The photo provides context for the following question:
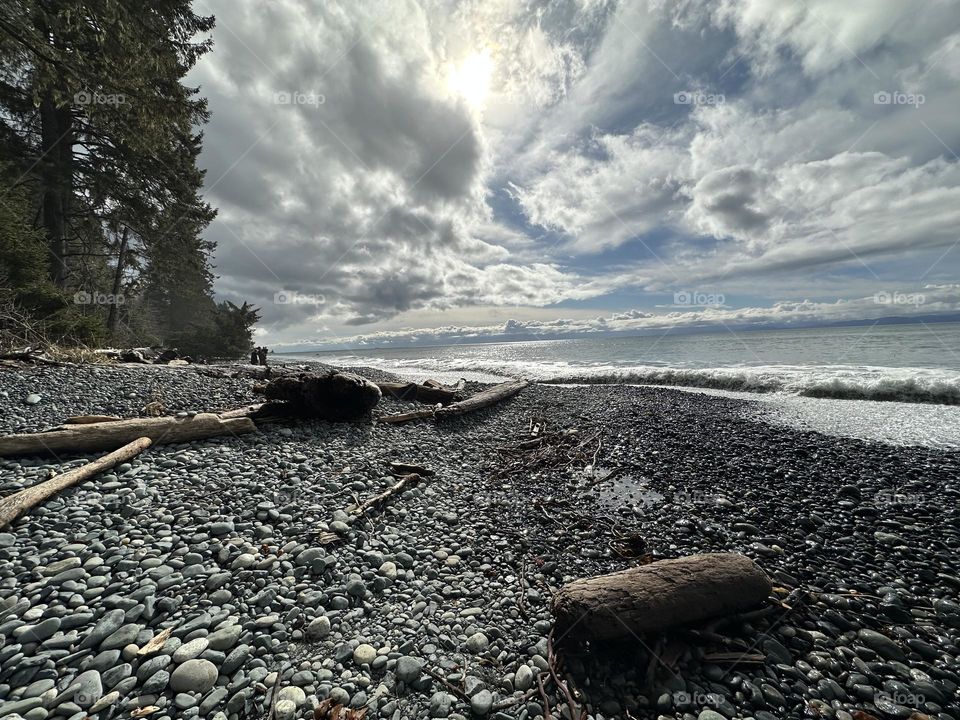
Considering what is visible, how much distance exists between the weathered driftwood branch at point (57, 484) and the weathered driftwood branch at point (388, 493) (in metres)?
3.05

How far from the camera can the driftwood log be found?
732 cm

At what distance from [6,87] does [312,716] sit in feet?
69.2

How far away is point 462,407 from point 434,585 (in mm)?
6757

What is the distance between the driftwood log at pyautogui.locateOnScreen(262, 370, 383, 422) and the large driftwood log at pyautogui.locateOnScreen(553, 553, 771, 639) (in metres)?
6.02

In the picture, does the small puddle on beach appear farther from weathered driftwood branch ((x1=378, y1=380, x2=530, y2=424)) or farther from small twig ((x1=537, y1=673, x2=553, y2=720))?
weathered driftwood branch ((x1=378, y1=380, x2=530, y2=424))

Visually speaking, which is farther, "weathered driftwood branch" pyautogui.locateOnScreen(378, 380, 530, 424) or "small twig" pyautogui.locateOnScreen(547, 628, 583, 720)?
"weathered driftwood branch" pyautogui.locateOnScreen(378, 380, 530, 424)

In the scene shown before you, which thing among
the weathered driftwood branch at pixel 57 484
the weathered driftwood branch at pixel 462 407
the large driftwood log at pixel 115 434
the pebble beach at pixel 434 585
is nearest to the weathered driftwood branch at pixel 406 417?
the weathered driftwood branch at pixel 462 407

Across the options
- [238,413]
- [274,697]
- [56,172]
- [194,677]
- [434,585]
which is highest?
[56,172]

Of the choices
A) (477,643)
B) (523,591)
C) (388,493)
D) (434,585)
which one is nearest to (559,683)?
(477,643)

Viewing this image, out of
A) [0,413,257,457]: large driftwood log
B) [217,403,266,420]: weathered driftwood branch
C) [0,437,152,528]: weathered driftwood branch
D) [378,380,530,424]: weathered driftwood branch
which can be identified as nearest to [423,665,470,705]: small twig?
[0,437,152,528]: weathered driftwood branch

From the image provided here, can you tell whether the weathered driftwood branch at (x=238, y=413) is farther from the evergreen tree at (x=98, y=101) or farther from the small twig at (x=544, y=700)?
the evergreen tree at (x=98, y=101)

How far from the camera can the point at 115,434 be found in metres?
4.91

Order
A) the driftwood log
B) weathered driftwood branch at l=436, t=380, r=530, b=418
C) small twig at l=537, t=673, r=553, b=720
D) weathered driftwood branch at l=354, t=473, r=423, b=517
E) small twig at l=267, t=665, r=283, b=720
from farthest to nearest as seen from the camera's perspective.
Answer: weathered driftwood branch at l=436, t=380, r=530, b=418 → the driftwood log → weathered driftwood branch at l=354, t=473, r=423, b=517 → small twig at l=537, t=673, r=553, b=720 → small twig at l=267, t=665, r=283, b=720

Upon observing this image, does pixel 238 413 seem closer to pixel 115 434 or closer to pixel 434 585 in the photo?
pixel 115 434
